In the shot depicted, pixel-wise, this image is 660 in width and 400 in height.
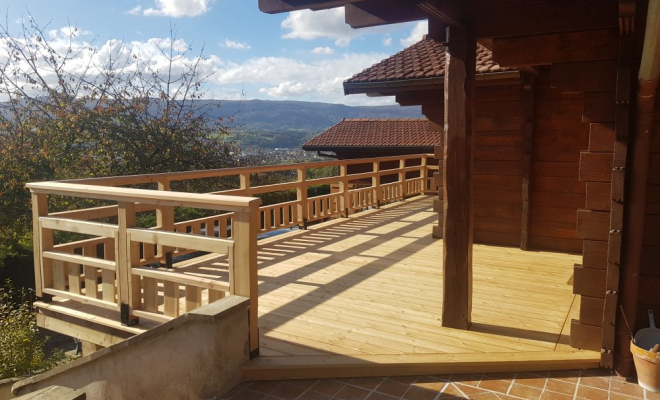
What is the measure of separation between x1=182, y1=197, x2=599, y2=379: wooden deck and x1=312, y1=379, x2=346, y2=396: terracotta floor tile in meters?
0.11

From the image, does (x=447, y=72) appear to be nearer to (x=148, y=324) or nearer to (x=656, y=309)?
(x=656, y=309)

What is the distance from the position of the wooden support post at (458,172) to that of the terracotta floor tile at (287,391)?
1.30m

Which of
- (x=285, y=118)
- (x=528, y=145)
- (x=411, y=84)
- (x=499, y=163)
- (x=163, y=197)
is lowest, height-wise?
(x=163, y=197)

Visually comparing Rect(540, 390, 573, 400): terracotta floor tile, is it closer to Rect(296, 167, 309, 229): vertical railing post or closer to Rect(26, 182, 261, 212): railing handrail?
Rect(26, 182, 261, 212): railing handrail

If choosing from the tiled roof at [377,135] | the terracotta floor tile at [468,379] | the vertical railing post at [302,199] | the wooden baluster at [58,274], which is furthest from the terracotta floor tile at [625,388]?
the tiled roof at [377,135]

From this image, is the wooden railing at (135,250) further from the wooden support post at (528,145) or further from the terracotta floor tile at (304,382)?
the wooden support post at (528,145)

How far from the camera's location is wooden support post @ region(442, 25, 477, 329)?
136 inches

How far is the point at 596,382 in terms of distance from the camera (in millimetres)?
2996

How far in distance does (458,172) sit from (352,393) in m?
1.62

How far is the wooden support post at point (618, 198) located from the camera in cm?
290

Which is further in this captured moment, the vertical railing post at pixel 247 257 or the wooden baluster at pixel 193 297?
the wooden baluster at pixel 193 297

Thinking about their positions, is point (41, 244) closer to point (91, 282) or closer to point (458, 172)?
point (91, 282)

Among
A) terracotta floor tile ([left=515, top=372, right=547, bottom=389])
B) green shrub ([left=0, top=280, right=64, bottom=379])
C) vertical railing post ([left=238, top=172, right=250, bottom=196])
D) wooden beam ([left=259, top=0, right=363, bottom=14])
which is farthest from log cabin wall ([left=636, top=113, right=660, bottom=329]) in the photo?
green shrub ([left=0, top=280, right=64, bottom=379])

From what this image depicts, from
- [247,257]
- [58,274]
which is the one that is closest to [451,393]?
[247,257]
